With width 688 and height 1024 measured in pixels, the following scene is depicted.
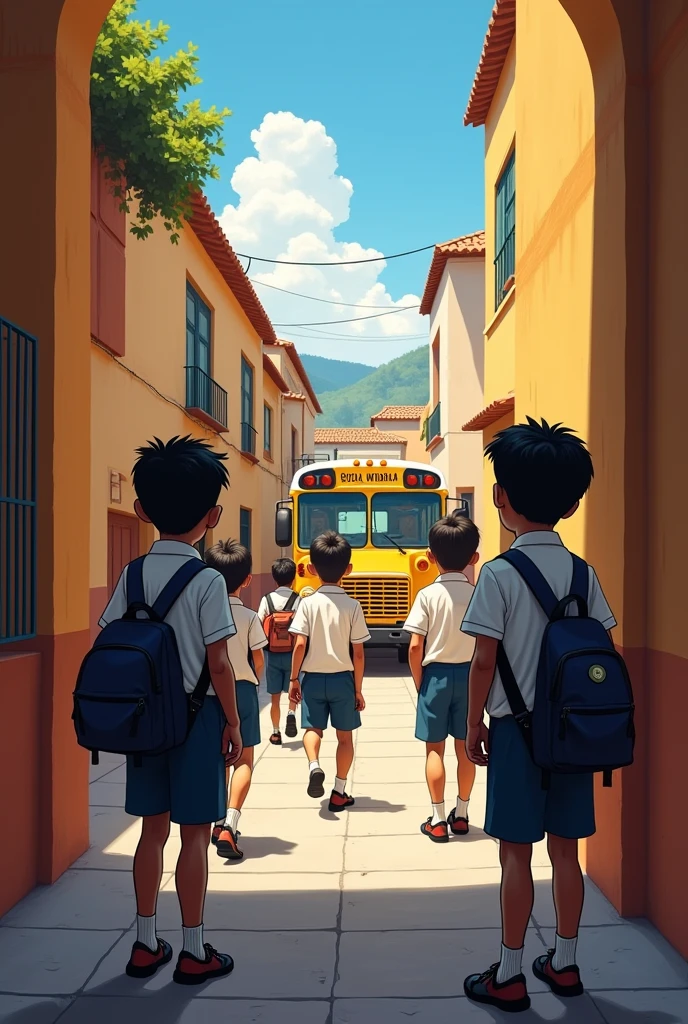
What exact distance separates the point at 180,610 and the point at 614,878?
7.38 feet

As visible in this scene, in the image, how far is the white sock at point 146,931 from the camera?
3201 millimetres

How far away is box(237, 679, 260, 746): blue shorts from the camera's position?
15.3 ft

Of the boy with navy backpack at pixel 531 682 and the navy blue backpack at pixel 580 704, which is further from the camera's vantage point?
the boy with navy backpack at pixel 531 682

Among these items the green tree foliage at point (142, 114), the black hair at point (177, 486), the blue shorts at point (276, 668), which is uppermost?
the green tree foliage at point (142, 114)

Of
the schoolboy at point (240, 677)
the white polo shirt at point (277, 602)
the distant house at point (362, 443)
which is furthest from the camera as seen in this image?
the distant house at point (362, 443)

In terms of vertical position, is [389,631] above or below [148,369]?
below

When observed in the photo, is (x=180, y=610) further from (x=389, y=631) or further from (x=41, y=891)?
(x=389, y=631)

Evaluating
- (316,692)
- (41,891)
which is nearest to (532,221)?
(316,692)

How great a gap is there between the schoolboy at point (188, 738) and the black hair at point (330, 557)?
2058 millimetres

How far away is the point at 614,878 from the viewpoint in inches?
152

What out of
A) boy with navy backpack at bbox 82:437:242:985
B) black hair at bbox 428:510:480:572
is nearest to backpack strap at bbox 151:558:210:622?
boy with navy backpack at bbox 82:437:242:985

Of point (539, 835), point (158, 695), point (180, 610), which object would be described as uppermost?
point (180, 610)

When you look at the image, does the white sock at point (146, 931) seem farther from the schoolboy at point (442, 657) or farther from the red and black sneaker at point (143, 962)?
the schoolboy at point (442, 657)

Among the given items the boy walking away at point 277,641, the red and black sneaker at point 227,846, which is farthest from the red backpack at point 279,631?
the red and black sneaker at point 227,846
